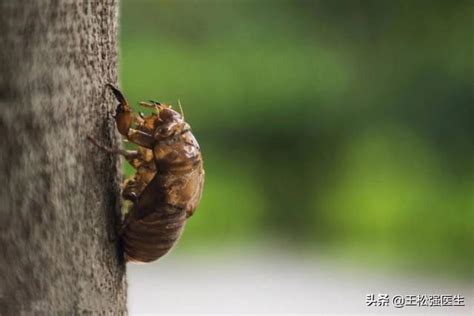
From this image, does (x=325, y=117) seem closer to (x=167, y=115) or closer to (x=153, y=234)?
(x=167, y=115)

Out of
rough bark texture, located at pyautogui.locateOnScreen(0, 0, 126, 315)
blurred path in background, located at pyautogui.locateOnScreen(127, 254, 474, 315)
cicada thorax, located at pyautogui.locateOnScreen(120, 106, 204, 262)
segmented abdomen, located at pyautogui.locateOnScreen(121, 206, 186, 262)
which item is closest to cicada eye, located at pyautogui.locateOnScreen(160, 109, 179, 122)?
cicada thorax, located at pyautogui.locateOnScreen(120, 106, 204, 262)

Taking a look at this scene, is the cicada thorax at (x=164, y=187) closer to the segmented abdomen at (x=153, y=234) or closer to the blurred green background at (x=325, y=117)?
the segmented abdomen at (x=153, y=234)

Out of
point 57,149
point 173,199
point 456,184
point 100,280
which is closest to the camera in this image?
point 57,149

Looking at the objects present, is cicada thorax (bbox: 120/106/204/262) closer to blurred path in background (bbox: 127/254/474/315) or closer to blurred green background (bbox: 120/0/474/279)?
blurred path in background (bbox: 127/254/474/315)

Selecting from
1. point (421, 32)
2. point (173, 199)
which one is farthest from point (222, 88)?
point (173, 199)

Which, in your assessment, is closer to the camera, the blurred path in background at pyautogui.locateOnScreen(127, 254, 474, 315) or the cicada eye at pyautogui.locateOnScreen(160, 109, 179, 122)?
the cicada eye at pyautogui.locateOnScreen(160, 109, 179, 122)

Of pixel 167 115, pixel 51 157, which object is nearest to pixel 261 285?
pixel 167 115

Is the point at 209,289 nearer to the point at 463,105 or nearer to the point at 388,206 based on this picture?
the point at 388,206
